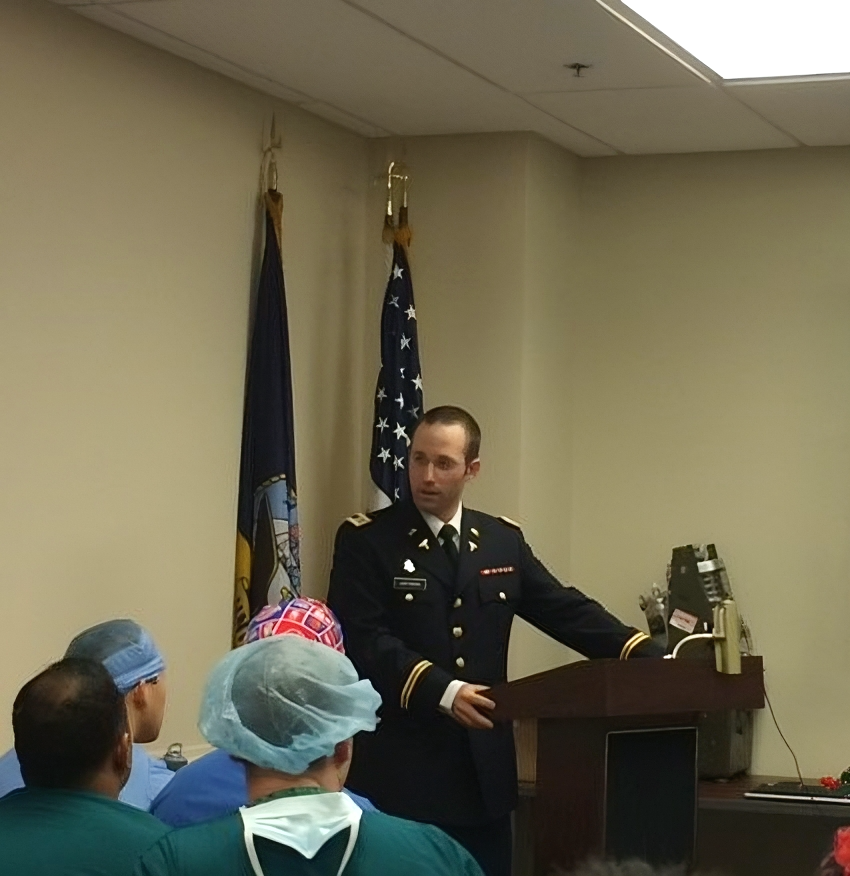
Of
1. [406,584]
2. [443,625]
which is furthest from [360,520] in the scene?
[443,625]

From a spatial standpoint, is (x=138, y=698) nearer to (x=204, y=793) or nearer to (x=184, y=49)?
(x=204, y=793)

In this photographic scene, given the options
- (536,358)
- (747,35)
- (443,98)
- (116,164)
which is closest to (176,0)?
(116,164)

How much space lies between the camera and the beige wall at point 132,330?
4.22 meters

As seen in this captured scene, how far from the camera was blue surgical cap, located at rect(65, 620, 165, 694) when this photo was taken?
3.35m

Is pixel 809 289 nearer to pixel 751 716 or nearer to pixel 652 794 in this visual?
pixel 751 716

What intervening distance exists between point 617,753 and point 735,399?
2.85 m

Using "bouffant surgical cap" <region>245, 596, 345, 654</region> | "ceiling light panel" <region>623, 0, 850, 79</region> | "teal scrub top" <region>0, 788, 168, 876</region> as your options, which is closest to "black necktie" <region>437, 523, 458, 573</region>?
"bouffant surgical cap" <region>245, 596, 345, 654</region>

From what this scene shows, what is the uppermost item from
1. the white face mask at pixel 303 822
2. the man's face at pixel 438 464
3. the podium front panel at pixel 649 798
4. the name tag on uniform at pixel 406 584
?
the man's face at pixel 438 464

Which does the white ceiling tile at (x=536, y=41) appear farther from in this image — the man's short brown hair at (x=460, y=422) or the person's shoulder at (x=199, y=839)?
the person's shoulder at (x=199, y=839)

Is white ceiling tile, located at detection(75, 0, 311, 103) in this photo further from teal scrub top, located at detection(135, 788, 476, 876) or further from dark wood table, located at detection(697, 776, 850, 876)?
dark wood table, located at detection(697, 776, 850, 876)

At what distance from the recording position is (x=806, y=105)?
206 inches

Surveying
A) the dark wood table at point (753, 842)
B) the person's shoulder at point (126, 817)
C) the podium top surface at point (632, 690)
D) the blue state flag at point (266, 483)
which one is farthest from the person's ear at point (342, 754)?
the dark wood table at point (753, 842)

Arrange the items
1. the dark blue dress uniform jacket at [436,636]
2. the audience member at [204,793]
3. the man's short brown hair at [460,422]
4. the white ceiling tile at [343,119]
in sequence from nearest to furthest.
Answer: the audience member at [204,793] → the dark blue dress uniform jacket at [436,636] → the man's short brown hair at [460,422] → the white ceiling tile at [343,119]

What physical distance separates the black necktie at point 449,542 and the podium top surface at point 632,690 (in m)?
0.72
